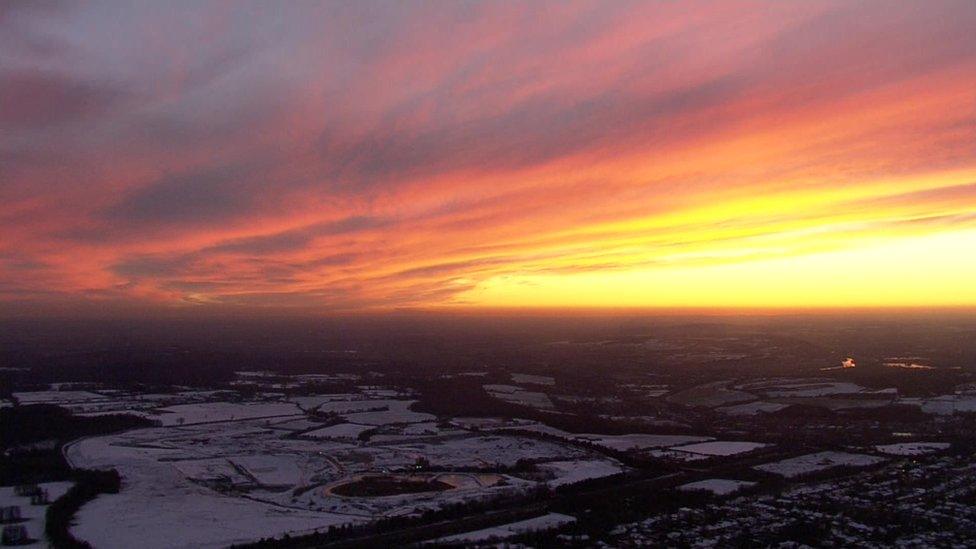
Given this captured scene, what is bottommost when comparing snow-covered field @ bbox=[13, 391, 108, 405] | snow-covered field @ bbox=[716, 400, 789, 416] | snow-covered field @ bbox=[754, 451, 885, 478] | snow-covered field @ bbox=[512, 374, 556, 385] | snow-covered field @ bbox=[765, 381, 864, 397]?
snow-covered field @ bbox=[754, 451, 885, 478]

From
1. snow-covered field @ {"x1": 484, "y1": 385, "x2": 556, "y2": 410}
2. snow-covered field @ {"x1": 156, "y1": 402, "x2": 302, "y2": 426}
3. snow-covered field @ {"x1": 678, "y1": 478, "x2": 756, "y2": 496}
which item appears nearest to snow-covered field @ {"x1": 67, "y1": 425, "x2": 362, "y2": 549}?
snow-covered field @ {"x1": 678, "y1": 478, "x2": 756, "y2": 496}

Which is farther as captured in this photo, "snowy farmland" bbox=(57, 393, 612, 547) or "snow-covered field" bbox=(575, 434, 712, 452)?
"snow-covered field" bbox=(575, 434, 712, 452)

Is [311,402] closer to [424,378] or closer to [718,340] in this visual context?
[424,378]

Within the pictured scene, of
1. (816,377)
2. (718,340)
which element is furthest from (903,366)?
(718,340)

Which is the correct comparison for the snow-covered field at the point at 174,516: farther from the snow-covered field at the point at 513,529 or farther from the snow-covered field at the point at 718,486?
the snow-covered field at the point at 718,486

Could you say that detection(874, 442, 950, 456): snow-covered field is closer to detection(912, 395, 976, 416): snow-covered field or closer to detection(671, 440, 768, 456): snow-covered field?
detection(671, 440, 768, 456): snow-covered field

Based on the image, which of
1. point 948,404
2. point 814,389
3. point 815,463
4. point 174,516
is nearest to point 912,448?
point 815,463

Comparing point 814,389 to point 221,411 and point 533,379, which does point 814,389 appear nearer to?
point 533,379
